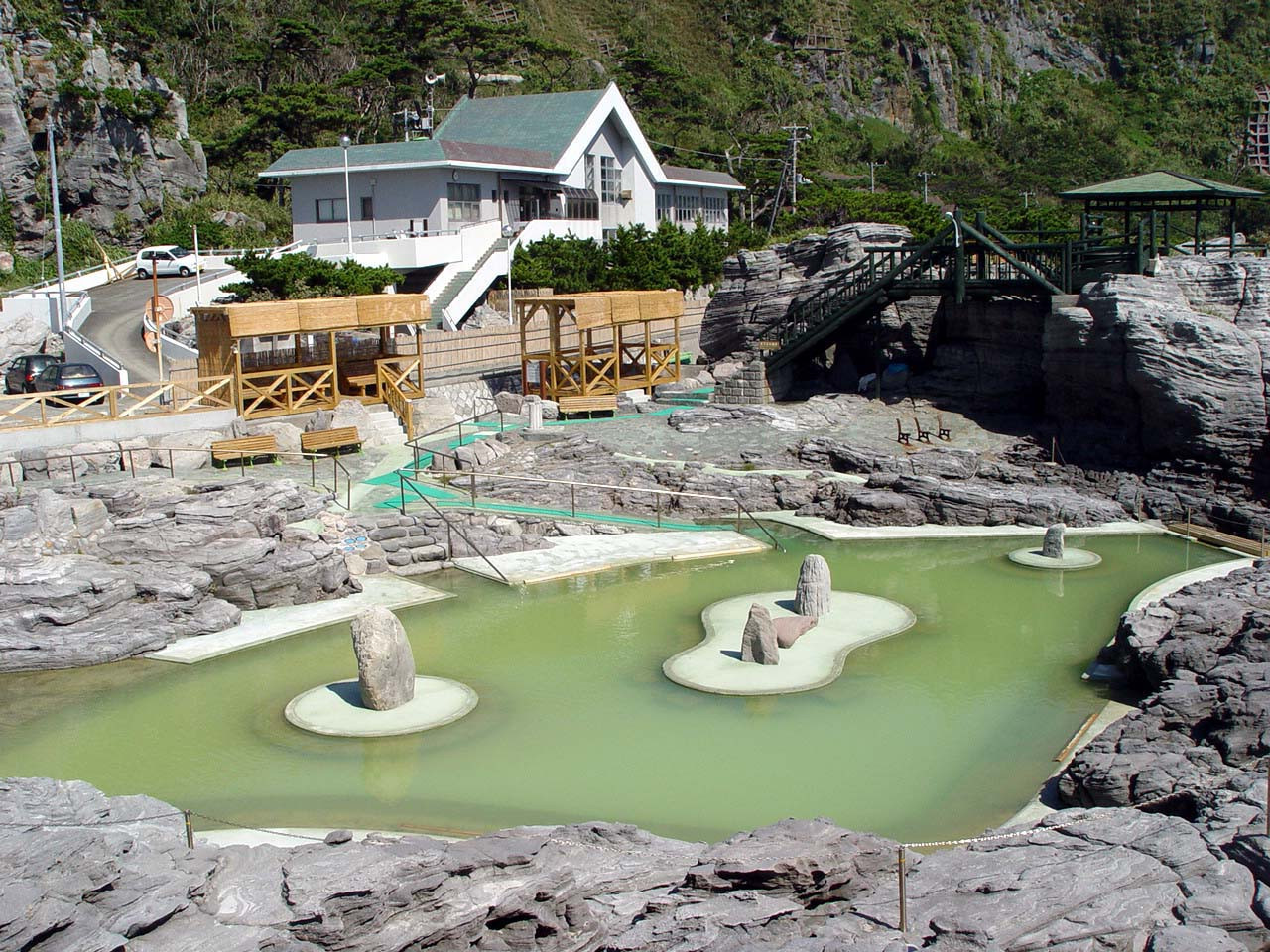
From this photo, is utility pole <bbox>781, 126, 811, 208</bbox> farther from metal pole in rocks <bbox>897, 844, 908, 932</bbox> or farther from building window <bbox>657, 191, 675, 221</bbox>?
metal pole in rocks <bbox>897, 844, 908, 932</bbox>

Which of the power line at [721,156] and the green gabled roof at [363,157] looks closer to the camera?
the green gabled roof at [363,157]

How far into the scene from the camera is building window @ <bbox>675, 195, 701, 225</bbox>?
213ft

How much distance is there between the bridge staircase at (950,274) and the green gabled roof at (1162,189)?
121cm

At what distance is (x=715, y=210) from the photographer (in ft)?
226

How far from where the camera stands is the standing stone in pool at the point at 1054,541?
1014 inches

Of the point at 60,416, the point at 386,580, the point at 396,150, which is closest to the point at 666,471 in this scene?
the point at 386,580

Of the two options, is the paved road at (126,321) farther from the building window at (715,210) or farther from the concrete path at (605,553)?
the building window at (715,210)

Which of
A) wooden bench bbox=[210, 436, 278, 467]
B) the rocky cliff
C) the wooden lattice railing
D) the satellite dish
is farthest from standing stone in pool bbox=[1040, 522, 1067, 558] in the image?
the rocky cliff

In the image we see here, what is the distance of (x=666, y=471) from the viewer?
104ft

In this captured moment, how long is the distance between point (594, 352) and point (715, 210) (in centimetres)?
2799

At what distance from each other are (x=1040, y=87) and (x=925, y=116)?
13.8 m

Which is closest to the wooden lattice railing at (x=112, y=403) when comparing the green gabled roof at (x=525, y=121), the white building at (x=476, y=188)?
the white building at (x=476, y=188)

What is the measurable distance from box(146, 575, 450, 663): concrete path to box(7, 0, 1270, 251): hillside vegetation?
4036 cm

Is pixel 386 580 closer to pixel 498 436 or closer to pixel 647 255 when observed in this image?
pixel 498 436
